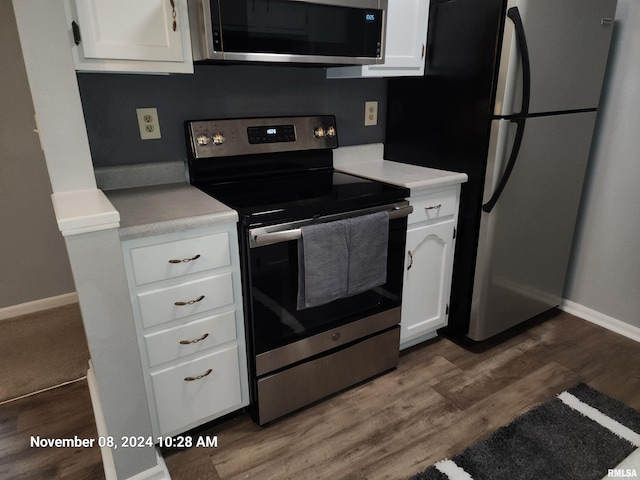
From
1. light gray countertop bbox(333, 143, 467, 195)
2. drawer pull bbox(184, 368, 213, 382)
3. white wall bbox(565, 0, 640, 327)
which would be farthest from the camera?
white wall bbox(565, 0, 640, 327)

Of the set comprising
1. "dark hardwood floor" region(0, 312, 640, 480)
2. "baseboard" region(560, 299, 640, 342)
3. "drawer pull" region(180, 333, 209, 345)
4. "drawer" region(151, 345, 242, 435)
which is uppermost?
"drawer pull" region(180, 333, 209, 345)

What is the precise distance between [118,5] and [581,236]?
8.45 feet

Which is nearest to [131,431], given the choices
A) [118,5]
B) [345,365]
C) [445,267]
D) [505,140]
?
[345,365]

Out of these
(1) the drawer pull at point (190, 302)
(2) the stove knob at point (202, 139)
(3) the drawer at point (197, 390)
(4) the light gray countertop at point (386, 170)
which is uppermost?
(2) the stove knob at point (202, 139)

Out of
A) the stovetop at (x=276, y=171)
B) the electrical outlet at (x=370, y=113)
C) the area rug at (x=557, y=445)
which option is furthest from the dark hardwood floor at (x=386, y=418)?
the electrical outlet at (x=370, y=113)

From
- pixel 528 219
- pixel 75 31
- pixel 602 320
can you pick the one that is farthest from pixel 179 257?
pixel 602 320

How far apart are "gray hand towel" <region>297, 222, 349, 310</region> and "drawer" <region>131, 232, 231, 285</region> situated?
28cm

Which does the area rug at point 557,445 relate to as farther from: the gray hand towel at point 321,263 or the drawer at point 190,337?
the drawer at point 190,337

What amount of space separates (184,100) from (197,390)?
1174 millimetres

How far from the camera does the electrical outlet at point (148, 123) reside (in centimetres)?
177

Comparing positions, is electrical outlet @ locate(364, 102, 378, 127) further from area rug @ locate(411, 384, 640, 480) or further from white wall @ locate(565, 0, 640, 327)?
area rug @ locate(411, 384, 640, 480)

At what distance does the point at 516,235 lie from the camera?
2127 millimetres

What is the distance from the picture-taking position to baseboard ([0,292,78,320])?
264 centimetres

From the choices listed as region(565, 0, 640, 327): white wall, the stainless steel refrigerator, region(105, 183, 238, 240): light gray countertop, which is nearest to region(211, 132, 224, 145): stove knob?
region(105, 183, 238, 240): light gray countertop
